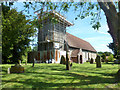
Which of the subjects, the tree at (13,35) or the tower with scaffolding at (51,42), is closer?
the tree at (13,35)

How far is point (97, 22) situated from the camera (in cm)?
834

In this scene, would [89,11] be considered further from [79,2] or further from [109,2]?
[109,2]

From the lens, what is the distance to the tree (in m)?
17.5

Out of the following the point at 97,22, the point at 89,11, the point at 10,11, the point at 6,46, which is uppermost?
the point at 10,11

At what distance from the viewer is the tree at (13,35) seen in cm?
1752

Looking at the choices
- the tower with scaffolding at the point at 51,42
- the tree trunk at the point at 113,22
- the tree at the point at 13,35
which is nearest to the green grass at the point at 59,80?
the tree trunk at the point at 113,22

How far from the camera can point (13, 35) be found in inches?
709

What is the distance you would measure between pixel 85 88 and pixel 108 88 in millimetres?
791

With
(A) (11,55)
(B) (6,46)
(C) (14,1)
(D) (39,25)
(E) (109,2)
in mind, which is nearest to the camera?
(E) (109,2)

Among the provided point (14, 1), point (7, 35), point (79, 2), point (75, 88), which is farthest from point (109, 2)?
point (7, 35)

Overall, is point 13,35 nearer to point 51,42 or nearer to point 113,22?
point 51,42

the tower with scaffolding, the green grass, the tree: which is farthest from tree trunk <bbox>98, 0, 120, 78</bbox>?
the tower with scaffolding

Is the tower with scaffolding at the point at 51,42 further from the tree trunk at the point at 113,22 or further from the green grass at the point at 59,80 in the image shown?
the tree trunk at the point at 113,22

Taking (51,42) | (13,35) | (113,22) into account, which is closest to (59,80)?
(113,22)
